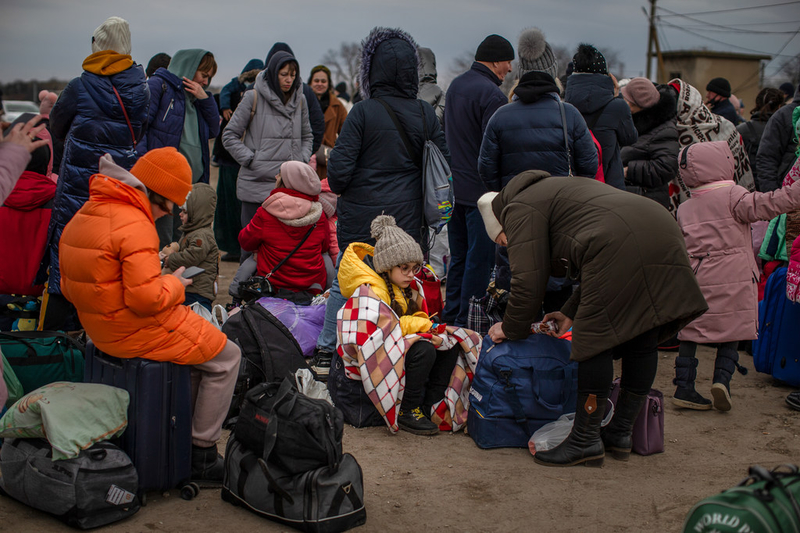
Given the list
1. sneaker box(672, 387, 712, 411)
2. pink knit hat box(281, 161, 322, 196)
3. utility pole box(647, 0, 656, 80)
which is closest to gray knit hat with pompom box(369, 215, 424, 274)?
pink knit hat box(281, 161, 322, 196)

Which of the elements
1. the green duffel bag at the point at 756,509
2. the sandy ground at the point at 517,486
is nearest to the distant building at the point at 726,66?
the sandy ground at the point at 517,486

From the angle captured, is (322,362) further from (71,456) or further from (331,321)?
(71,456)

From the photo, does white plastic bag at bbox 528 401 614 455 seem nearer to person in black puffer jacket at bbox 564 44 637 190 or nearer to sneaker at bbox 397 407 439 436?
sneaker at bbox 397 407 439 436

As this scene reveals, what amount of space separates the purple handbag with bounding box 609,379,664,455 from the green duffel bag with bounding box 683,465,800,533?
5.78 feet

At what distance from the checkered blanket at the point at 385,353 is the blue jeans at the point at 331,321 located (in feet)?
1.92

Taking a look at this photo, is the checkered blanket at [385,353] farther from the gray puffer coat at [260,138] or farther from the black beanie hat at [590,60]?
the gray puffer coat at [260,138]

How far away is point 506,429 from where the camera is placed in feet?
13.3

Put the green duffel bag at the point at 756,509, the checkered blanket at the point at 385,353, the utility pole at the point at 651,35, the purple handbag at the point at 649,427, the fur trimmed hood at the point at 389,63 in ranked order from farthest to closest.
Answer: the utility pole at the point at 651,35, the fur trimmed hood at the point at 389,63, the checkered blanket at the point at 385,353, the purple handbag at the point at 649,427, the green duffel bag at the point at 756,509

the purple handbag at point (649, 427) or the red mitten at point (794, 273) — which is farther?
the red mitten at point (794, 273)

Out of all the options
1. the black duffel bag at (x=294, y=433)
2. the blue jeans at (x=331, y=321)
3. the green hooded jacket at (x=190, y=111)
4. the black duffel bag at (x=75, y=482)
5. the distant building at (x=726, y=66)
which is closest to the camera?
the black duffel bag at (x=75, y=482)

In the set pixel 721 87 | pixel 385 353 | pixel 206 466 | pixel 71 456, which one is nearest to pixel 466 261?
pixel 385 353

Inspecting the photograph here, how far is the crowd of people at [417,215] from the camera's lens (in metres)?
3.30

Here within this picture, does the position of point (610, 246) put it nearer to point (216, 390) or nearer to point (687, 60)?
point (216, 390)

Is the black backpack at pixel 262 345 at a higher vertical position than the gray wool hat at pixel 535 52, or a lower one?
lower
